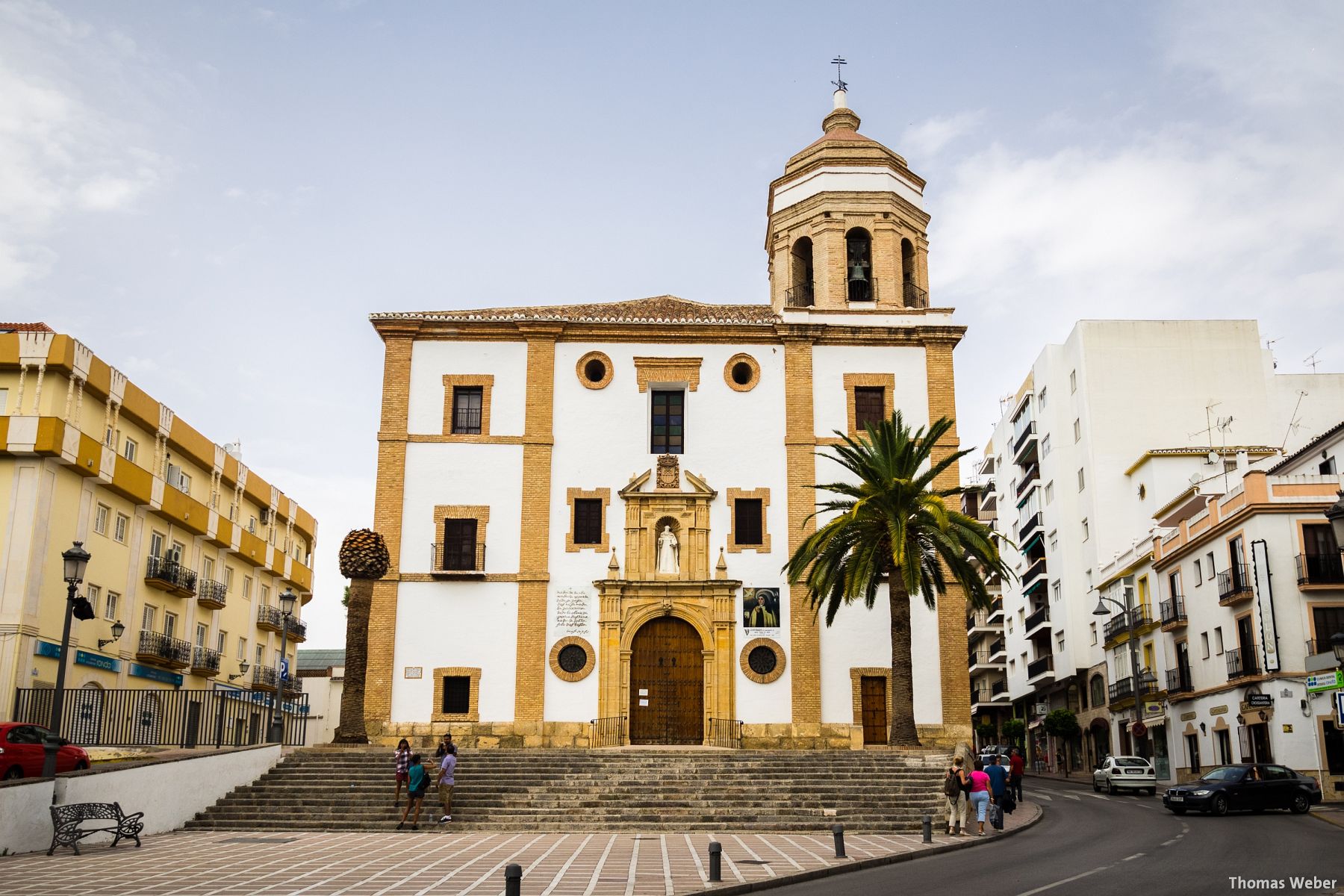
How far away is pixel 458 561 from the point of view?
32.2 meters

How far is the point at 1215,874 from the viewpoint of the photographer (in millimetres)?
14664

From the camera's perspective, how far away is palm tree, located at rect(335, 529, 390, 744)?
2753 cm

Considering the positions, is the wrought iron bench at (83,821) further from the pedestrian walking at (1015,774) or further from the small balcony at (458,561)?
the pedestrian walking at (1015,774)

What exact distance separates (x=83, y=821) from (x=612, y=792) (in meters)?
9.62

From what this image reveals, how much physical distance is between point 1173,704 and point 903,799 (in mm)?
23318

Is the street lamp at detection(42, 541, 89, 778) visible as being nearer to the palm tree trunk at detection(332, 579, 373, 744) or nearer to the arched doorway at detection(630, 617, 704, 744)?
the palm tree trunk at detection(332, 579, 373, 744)

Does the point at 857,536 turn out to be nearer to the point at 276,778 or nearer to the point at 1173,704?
the point at 276,778

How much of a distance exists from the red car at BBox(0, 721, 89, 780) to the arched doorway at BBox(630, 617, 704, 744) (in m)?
13.9

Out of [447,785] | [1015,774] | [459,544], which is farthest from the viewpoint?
[459,544]

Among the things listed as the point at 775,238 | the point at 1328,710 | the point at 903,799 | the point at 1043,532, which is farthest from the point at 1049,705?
the point at 903,799

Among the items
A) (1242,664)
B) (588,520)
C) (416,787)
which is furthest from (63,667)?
(1242,664)

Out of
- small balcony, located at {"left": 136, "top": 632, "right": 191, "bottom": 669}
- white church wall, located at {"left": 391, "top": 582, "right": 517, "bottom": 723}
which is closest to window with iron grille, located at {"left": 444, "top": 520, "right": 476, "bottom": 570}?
white church wall, located at {"left": 391, "top": 582, "right": 517, "bottom": 723}

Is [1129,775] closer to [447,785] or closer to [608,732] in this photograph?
[608,732]

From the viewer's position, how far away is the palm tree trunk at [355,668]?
90.1ft
